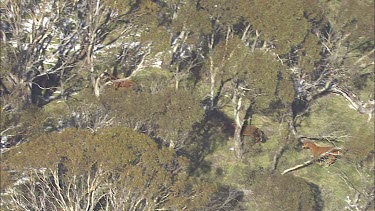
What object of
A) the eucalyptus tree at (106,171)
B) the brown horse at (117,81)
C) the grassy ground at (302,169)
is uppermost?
the eucalyptus tree at (106,171)

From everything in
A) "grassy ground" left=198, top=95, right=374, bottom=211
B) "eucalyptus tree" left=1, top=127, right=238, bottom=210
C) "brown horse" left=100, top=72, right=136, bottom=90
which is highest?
"eucalyptus tree" left=1, top=127, right=238, bottom=210

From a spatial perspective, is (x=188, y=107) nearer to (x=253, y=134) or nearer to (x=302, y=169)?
(x=253, y=134)

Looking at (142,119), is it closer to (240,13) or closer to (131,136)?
(131,136)

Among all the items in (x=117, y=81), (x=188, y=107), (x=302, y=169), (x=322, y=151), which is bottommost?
(x=302, y=169)

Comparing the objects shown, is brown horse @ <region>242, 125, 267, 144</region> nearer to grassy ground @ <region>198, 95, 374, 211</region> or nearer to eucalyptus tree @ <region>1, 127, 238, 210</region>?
grassy ground @ <region>198, 95, 374, 211</region>

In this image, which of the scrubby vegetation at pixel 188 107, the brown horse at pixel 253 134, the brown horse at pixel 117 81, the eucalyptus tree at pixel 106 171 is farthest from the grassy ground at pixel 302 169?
the eucalyptus tree at pixel 106 171

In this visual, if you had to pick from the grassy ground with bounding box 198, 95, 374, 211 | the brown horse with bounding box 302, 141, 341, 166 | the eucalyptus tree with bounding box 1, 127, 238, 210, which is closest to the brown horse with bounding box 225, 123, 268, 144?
the grassy ground with bounding box 198, 95, 374, 211

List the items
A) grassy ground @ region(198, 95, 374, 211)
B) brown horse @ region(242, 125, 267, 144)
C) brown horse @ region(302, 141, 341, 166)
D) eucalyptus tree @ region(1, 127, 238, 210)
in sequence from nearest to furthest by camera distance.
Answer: eucalyptus tree @ region(1, 127, 238, 210), grassy ground @ region(198, 95, 374, 211), brown horse @ region(302, 141, 341, 166), brown horse @ region(242, 125, 267, 144)

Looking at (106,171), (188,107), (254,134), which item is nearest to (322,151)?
(254,134)

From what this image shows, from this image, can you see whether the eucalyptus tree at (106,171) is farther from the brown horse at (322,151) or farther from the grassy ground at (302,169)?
the brown horse at (322,151)

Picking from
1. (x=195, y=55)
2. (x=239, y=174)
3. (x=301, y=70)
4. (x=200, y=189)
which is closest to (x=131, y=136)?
(x=200, y=189)

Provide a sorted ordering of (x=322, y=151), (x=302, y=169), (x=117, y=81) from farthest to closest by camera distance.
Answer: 1. (x=117, y=81)
2. (x=322, y=151)
3. (x=302, y=169)

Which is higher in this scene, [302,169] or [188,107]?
[188,107]
